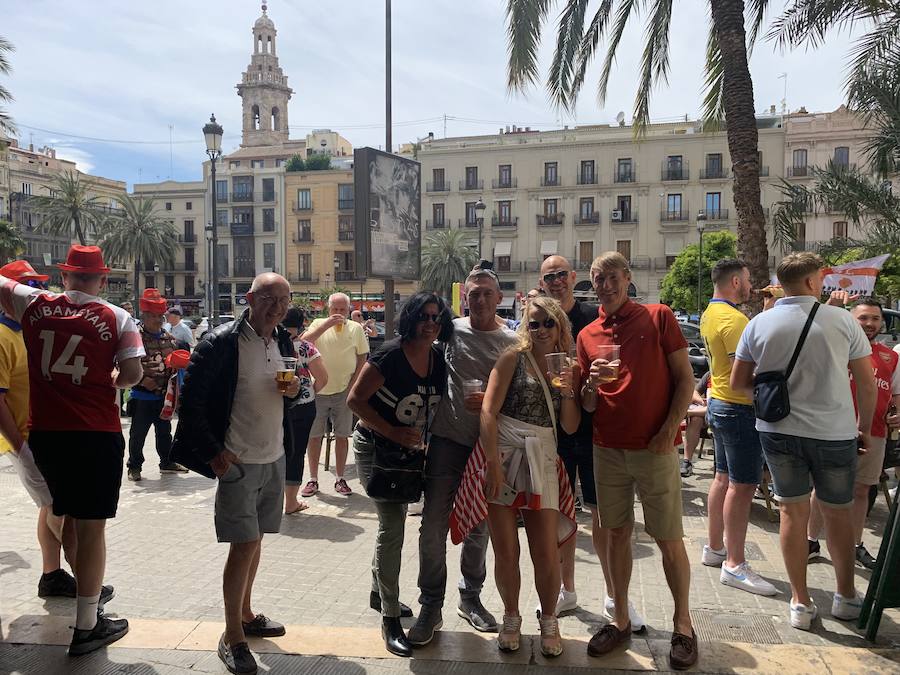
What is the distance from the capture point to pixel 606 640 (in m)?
3.35

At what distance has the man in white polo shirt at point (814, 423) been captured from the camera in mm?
3609

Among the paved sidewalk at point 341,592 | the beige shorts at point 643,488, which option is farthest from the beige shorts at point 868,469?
the beige shorts at point 643,488

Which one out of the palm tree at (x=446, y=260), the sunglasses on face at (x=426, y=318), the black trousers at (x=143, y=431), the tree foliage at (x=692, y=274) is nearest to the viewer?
the sunglasses on face at (x=426, y=318)

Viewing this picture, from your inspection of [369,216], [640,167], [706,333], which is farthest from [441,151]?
[706,333]

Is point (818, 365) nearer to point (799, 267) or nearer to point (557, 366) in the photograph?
point (799, 267)

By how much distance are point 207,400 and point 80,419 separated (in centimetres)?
75

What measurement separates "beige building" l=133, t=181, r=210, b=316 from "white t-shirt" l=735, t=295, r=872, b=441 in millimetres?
65865

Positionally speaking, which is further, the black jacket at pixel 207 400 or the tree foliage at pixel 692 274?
the tree foliage at pixel 692 274

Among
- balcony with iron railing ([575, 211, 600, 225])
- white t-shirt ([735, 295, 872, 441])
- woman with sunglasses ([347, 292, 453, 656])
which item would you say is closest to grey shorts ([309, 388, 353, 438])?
woman with sunglasses ([347, 292, 453, 656])

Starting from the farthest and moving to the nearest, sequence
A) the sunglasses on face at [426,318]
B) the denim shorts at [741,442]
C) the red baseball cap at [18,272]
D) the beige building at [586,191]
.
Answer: the beige building at [586,191]
the denim shorts at [741,442]
the red baseball cap at [18,272]
the sunglasses on face at [426,318]

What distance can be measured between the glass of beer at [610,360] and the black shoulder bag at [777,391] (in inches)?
40.2

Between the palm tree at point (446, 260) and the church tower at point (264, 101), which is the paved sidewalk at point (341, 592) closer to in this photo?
the palm tree at point (446, 260)

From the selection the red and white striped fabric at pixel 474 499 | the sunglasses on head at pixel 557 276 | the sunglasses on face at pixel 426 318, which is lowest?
the red and white striped fabric at pixel 474 499

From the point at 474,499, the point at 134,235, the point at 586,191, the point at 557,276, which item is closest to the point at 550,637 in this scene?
the point at 474,499
